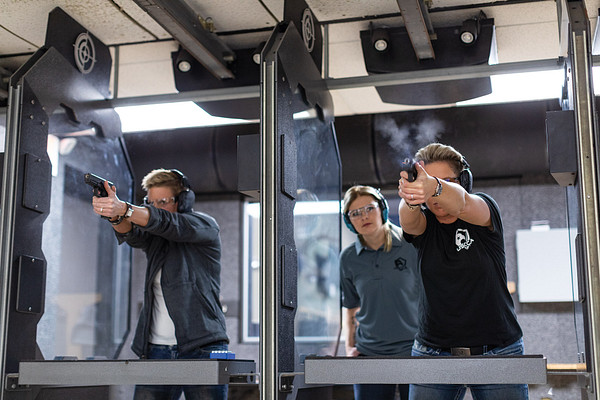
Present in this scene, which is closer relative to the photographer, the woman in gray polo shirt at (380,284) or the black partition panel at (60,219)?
the black partition panel at (60,219)

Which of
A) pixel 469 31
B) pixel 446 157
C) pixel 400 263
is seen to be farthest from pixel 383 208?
pixel 469 31

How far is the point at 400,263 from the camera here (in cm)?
311

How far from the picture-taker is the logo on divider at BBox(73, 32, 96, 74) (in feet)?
10.8

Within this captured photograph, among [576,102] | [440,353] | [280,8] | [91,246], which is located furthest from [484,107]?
[91,246]

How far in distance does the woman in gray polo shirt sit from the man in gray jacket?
58 centimetres

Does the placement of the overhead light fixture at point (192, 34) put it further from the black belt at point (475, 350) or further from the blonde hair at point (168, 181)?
the black belt at point (475, 350)

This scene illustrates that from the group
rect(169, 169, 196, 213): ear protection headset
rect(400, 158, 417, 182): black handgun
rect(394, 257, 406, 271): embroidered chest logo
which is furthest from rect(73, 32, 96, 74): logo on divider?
rect(400, 158, 417, 182): black handgun

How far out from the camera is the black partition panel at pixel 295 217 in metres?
2.46

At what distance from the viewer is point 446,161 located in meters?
2.45

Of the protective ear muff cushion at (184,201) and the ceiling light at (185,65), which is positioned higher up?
the ceiling light at (185,65)

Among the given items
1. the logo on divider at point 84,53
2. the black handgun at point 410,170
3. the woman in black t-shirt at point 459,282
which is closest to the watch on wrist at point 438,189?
the black handgun at point 410,170

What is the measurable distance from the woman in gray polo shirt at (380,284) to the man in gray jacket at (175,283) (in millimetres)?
576

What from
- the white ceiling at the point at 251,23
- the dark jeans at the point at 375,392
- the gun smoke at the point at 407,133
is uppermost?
the white ceiling at the point at 251,23

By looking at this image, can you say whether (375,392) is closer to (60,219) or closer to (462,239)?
(462,239)
